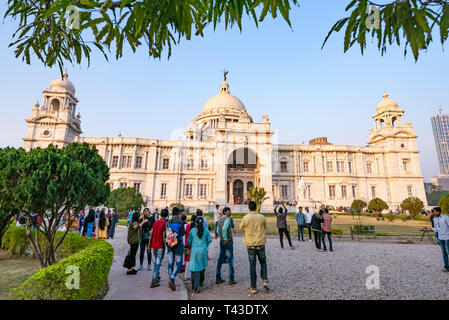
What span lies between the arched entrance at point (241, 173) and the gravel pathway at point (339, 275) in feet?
91.7

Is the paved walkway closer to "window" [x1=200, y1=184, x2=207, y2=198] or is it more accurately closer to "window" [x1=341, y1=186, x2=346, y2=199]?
"window" [x1=200, y1=184, x2=207, y2=198]

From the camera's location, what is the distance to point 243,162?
125ft

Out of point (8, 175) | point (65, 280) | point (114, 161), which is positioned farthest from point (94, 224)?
point (114, 161)

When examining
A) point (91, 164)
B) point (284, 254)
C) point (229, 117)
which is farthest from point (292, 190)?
point (91, 164)

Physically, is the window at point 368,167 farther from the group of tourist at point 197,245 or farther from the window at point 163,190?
the group of tourist at point 197,245

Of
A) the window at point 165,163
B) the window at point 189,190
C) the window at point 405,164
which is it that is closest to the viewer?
the window at point 189,190

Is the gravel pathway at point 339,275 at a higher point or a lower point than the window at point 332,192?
lower

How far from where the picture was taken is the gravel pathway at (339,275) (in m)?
4.41

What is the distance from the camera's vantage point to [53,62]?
283cm

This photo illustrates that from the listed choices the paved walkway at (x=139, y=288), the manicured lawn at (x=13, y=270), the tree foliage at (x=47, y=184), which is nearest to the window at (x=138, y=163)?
the manicured lawn at (x=13, y=270)

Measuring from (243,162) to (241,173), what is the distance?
2.14 meters

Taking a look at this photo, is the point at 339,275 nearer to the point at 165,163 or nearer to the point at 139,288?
the point at 139,288

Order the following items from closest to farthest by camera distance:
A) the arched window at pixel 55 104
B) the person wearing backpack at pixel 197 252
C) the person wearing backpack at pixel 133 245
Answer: the person wearing backpack at pixel 197 252
the person wearing backpack at pixel 133 245
the arched window at pixel 55 104
